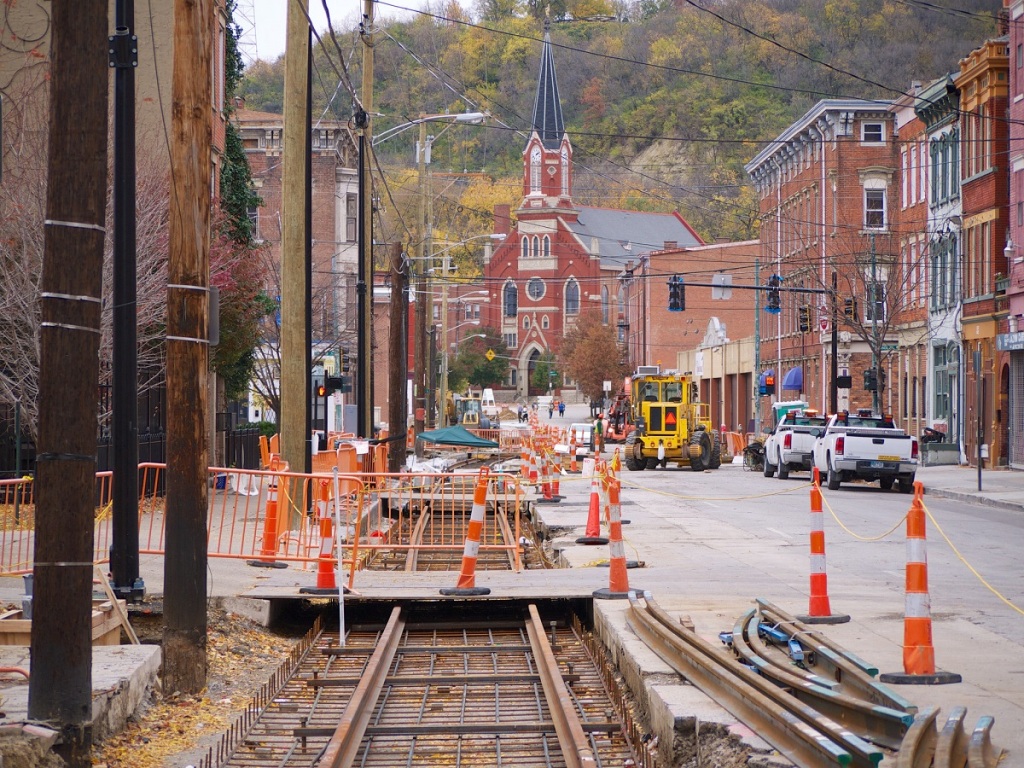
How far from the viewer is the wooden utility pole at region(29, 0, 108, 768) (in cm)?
746

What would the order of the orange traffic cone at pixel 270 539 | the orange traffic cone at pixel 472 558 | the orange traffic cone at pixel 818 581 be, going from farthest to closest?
the orange traffic cone at pixel 270 539 < the orange traffic cone at pixel 472 558 < the orange traffic cone at pixel 818 581

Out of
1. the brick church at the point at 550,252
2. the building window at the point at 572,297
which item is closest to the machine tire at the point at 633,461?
the brick church at the point at 550,252

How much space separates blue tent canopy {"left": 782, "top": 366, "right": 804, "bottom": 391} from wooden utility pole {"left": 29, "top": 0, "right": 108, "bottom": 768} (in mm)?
58381

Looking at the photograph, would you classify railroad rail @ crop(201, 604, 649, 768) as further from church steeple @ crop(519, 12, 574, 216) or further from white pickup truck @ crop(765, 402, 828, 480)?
church steeple @ crop(519, 12, 574, 216)

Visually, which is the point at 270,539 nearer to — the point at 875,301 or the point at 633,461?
the point at 633,461

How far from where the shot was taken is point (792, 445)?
120 ft

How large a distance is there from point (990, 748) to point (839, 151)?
184ft

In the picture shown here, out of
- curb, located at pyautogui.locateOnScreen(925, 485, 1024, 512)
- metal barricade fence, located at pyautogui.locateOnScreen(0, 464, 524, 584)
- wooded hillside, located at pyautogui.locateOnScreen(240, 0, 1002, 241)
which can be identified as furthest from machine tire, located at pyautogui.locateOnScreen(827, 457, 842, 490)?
wooded hillside, located at pyautogui.locateOnScreen(240, 0, 1002, 241)

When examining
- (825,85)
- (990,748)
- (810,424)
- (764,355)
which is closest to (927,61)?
(825,85)

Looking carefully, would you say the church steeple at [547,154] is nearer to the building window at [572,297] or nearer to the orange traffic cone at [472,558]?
the building window at [572,297]

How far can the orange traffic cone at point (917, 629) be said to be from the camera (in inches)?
335

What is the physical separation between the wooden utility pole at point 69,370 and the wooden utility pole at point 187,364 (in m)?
2.12

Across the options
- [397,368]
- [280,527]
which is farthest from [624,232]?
[280,527]

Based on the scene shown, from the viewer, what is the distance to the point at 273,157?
6300 cm
